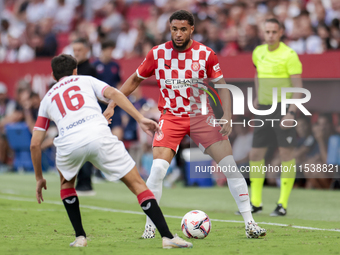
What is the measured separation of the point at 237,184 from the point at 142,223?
1.73m

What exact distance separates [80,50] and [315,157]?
5.02 m

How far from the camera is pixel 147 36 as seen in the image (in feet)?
49.1

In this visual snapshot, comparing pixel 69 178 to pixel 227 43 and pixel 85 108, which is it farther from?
pixel 227 43

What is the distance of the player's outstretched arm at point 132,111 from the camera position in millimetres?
4711

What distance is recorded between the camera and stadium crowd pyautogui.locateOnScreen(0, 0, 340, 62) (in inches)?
472

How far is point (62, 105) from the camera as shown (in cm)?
491

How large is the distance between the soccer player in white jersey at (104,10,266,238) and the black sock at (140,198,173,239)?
903 millimetres

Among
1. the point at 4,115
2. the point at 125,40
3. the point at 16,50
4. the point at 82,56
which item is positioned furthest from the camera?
the point at 16,50

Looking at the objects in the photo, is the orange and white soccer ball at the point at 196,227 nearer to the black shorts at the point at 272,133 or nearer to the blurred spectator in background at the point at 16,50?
the black shorts at the point at 272,133

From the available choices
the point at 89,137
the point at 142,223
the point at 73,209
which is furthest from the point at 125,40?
the point at 89,137

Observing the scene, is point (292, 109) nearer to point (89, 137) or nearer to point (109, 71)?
point (89, 137)

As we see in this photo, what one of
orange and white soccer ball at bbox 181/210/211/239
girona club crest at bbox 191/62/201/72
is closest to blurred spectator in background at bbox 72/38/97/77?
girona club crest at bbox 191/62/201/72

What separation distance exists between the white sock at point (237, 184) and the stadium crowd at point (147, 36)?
15.4 ft

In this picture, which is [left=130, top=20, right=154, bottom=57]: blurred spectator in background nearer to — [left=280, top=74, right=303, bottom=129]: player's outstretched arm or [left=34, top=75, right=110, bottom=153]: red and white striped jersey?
[left=280, top=74, right=303, bottom=129]: player's outstretched arm
